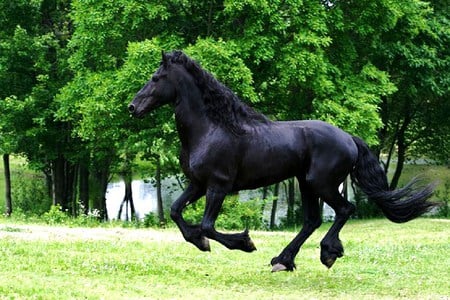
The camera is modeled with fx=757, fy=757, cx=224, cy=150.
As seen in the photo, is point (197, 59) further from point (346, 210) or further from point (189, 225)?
point (189, 225)

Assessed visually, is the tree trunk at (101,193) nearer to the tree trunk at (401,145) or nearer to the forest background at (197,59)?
the forest background at (197,59)

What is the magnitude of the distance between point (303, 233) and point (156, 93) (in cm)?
279

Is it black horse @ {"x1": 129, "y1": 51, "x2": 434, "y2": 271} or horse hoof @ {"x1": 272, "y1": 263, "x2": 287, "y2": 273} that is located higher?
black horse @ {"x1": 129, "y1": 51, "x2": 434, "y2": 271}

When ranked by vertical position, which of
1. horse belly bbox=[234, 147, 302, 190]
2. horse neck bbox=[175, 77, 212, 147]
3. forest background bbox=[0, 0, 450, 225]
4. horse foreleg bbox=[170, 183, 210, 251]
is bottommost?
horse foreleg bbox=[170, 183, 210, 251]

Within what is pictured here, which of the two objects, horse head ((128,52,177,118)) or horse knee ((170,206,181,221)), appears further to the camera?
horse knee ((170,206,181,221))

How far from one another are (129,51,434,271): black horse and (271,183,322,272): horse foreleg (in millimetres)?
369

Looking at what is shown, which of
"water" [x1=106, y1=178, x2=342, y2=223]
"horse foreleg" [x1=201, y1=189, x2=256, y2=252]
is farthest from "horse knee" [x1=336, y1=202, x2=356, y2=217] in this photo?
"water" [x1=106, y1=178, x2=342, y2=223]

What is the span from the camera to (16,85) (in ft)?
102

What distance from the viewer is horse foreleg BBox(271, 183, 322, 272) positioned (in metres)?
10.2

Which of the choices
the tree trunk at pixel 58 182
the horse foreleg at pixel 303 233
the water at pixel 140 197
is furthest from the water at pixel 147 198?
the horse foreleg at pixel 303 233

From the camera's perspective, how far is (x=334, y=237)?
9.88 metres

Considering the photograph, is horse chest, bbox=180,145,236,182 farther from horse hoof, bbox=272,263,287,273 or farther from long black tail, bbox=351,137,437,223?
long black tail, bbox=351,137,437,223

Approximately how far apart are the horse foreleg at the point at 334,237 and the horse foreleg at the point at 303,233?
0.36 m

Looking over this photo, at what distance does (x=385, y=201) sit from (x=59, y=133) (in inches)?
922
